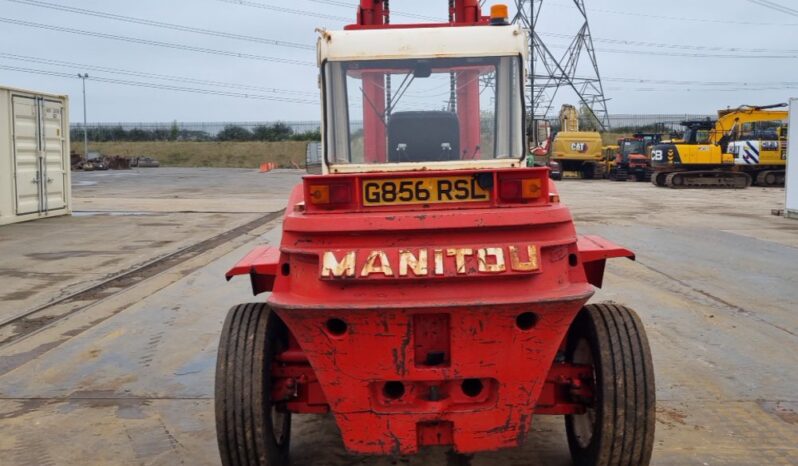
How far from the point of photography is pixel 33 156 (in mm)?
18078

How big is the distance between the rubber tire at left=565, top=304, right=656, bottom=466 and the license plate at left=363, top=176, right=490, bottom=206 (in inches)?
35.5

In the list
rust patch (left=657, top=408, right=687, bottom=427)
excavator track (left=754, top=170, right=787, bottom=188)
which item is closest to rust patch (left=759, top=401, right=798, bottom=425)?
rust patch (left=657, top=408, right=687, bottom=427)

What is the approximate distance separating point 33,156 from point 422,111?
15.4m

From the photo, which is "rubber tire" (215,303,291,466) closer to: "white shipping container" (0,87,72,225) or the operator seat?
the operator seat

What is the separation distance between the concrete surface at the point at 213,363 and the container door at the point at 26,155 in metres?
4.83

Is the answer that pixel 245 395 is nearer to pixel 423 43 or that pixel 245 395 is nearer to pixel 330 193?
pixel 330 193

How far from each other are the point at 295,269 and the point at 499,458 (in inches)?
67.2

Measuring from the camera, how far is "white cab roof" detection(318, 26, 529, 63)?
4.84 meters

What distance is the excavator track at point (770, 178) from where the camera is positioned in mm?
33844

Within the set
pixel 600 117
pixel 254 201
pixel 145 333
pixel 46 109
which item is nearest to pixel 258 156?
pixel 600 117

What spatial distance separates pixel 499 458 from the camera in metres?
4.57

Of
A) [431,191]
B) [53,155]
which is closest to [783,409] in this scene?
[431,191]

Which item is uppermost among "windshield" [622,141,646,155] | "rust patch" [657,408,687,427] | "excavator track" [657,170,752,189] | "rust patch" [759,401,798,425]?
"windshield" [622,141,646,155]

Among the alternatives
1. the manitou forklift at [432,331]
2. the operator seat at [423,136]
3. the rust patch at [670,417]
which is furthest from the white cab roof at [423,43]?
the rust patch at [670,417]
